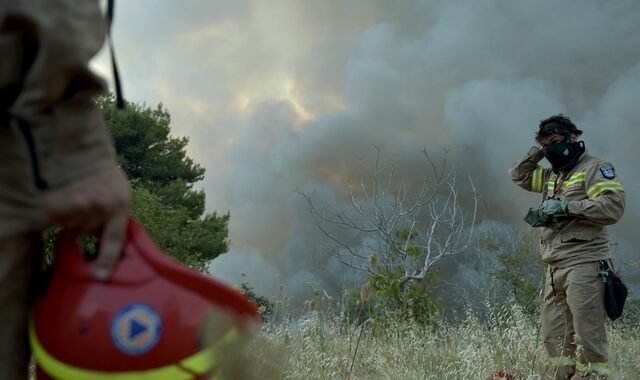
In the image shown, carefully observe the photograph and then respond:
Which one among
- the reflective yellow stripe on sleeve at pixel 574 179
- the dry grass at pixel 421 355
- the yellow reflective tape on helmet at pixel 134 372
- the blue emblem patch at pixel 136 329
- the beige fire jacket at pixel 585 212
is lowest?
the yellow reflective tape on helmet at pixel 134 372

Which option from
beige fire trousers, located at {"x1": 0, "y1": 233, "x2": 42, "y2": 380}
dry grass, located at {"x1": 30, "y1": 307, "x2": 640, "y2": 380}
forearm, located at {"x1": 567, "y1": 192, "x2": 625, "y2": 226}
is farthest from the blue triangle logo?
forearm, located at {"x1": 567, "y1": 192, "x2": 625, "y2": 226}

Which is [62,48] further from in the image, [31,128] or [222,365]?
[222,365]

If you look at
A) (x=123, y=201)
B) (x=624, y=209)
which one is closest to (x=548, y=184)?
(x=624, y=209)

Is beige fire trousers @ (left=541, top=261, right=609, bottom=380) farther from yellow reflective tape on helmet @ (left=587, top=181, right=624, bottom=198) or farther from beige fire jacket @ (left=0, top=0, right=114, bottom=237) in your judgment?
beige fire jacket @ (left=0, top=0, right=114, bottom=237)

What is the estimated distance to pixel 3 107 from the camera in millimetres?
1219

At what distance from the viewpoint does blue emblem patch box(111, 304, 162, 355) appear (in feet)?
3.67

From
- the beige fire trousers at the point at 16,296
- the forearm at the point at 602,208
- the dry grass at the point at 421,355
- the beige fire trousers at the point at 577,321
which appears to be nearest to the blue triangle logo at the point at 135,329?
the beige fire trousers at the point at 16,296

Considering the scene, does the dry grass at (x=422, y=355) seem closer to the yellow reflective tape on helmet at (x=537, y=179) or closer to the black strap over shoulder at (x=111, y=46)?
the yellow reflective tape on helmet at (x=537, y=179)

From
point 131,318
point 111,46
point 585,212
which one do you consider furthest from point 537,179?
point 131,318

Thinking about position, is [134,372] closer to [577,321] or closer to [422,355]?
[577,321]

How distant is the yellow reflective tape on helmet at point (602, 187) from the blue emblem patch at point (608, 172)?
2.3 inches

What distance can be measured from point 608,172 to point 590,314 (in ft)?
3.58

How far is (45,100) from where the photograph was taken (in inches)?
45.5

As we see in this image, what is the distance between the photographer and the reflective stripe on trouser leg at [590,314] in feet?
16.2
